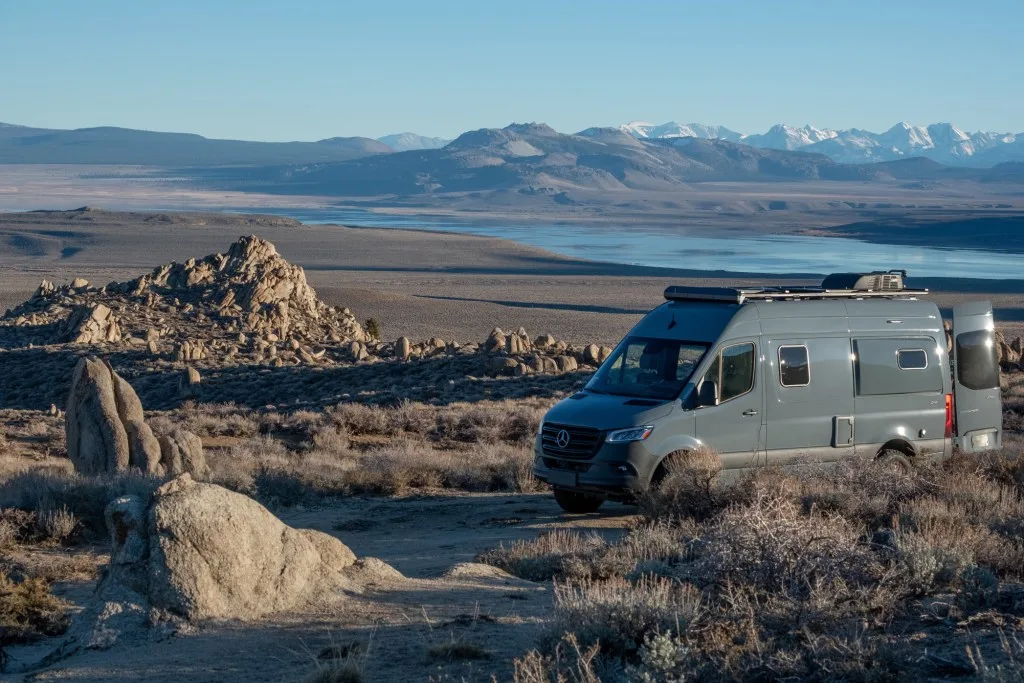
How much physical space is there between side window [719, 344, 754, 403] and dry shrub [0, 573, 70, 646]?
6558mm

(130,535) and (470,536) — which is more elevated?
(130,535)

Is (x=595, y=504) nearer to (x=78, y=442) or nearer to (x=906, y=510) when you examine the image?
(x=906, y=510)

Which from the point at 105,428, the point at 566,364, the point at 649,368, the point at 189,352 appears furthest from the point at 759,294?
the point at 189,352

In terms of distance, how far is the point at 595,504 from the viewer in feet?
43.3

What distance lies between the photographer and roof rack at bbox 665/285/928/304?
42.3ft

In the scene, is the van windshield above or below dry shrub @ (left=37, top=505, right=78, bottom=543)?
above

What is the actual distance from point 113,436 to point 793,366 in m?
7.70

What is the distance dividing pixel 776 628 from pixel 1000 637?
1.29m

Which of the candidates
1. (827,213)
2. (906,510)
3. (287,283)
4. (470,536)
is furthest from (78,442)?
(827,213)

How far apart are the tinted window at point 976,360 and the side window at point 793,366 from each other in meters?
2.31

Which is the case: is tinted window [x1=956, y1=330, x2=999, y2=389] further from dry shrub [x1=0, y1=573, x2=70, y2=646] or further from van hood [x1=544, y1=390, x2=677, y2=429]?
dry shrub [x1=0, y1=573, x2=70, y2=646]

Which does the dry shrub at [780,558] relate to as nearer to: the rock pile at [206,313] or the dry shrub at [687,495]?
the dry shrub at [687,495]

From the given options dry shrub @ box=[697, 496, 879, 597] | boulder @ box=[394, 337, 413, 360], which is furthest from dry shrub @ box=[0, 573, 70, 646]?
boulder @ box=[394, 337, 413, 360]

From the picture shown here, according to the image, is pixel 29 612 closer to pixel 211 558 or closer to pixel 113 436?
pixel 211 558
